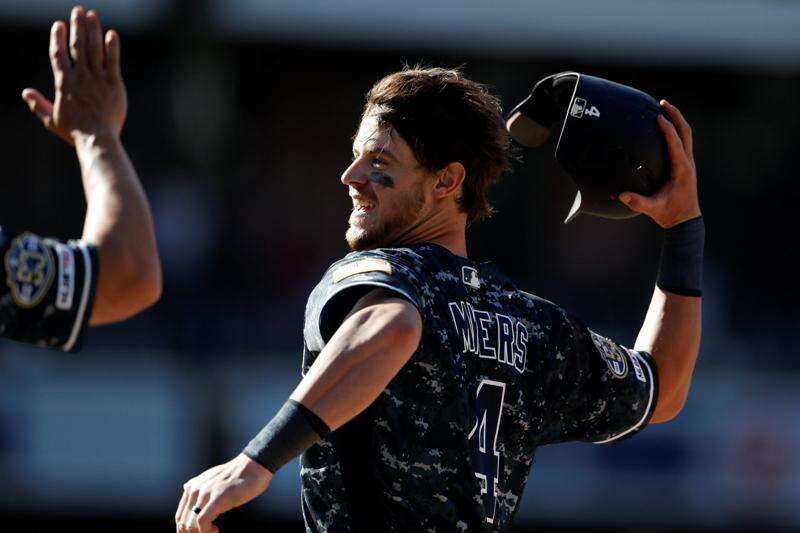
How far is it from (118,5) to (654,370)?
11.9 metres

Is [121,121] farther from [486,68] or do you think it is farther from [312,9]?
[486,68]

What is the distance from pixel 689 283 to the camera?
12.4 feet

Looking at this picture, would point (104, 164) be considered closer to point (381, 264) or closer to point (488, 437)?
point (381, 264)

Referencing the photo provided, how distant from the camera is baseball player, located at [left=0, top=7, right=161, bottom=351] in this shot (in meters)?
2.45

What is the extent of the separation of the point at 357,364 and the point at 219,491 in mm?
382

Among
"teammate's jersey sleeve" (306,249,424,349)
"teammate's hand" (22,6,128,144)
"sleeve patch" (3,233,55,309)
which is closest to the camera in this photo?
"sleeve patch" (3,233,55,309)

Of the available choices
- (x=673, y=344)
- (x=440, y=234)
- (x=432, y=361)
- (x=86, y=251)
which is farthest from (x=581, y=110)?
(x=86, y=251)

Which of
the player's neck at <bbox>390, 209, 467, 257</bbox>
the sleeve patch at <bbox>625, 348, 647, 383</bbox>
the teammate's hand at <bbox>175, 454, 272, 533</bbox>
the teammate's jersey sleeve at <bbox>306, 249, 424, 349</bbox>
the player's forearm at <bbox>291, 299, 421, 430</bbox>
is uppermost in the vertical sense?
the player's neck at <bbox>390, 209, 467, 257</bbox>

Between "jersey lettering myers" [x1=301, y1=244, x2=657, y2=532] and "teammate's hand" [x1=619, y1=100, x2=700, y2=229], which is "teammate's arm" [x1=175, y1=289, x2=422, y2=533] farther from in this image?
"teammate's hand" [x1=619, y1=100, x2=700, y2=229]

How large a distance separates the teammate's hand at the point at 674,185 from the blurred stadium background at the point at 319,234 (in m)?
7.62

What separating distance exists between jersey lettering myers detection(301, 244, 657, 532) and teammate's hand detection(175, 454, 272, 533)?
378mm

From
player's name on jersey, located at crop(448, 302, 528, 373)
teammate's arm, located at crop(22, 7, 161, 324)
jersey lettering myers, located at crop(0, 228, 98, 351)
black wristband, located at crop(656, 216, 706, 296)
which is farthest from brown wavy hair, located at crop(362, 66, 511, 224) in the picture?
jersey lettering myers, located at crop(0, 228, 98, 351)

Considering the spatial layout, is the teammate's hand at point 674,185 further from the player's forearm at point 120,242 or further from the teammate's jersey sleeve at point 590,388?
the player's forearm at point 120,242

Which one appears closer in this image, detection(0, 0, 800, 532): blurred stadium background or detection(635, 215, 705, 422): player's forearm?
detection(635, 215, 705, 422): player's forearm
